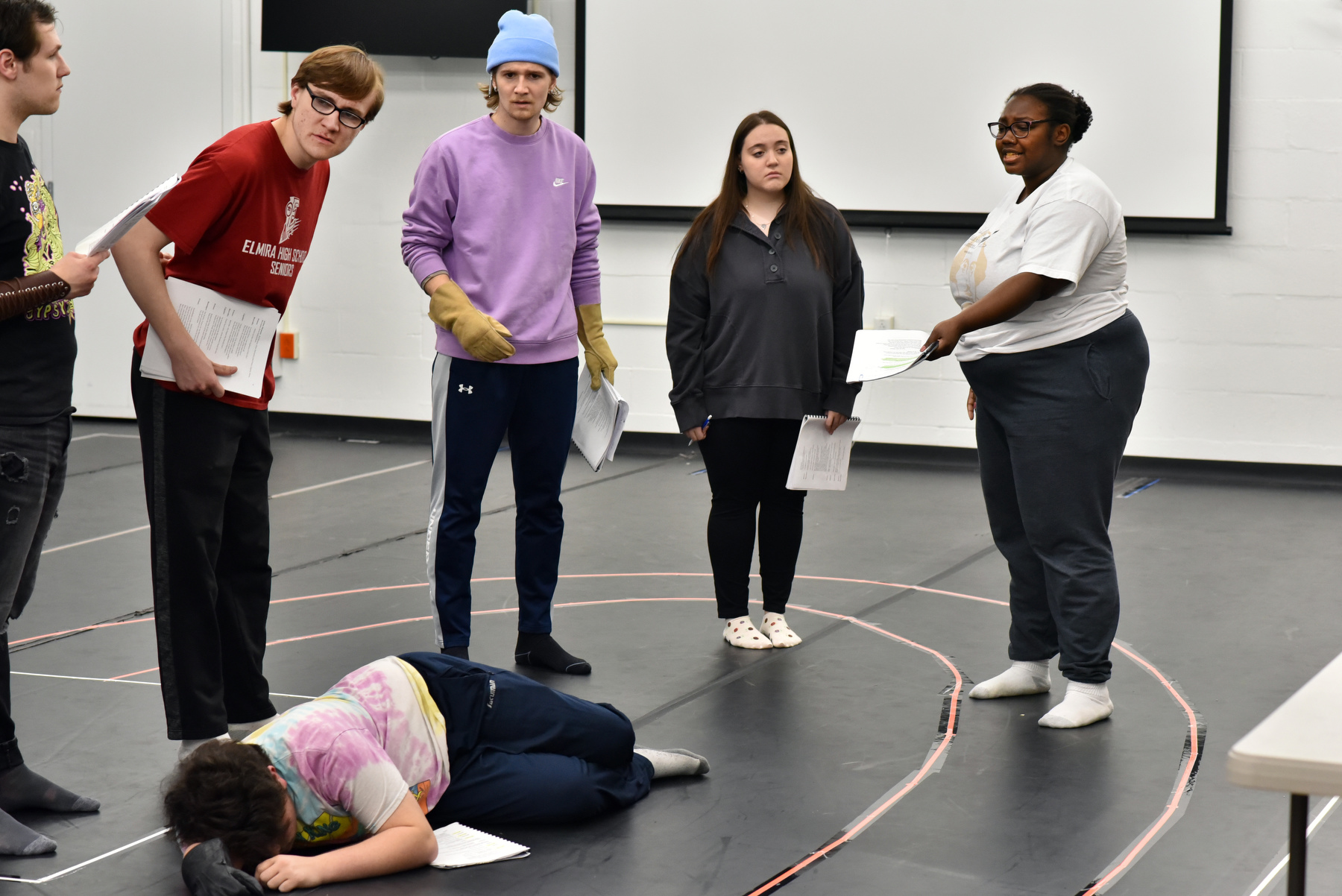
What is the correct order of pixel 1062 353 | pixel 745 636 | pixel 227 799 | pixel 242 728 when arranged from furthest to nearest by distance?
1. pixel 745 636
2. pixel 1062 353
3. pixel 242 728
4. pixel 227 799

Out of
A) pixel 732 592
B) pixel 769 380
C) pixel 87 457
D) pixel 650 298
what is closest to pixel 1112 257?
pixel 769 380

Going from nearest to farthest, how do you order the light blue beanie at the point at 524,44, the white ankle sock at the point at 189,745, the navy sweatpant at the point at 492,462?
1. the white ankle sock at the point at 189,745
2. the light blue beanie at the point at 524,44
3. the navy sweatpant at the point at 492,462

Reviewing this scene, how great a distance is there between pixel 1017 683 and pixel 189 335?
6.90ft

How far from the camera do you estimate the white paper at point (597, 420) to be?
410cm

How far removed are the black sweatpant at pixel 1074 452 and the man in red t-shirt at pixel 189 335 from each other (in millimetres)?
1570

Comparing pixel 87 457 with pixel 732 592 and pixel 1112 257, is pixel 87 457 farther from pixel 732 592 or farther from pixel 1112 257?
pixel 1112 257

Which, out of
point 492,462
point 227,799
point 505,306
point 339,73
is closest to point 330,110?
point 339,73

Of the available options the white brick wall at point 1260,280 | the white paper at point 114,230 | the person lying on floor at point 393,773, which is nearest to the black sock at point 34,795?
the person lying on floor at point 393,773

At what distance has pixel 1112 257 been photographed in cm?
Result: 330

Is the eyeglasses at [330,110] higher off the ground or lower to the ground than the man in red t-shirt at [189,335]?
higher

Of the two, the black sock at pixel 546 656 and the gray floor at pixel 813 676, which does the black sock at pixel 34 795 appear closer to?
the gray floor at pixel 813 676

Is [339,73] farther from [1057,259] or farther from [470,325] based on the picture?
[1057,259]

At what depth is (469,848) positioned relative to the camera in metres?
2.66

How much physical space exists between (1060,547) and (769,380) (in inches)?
38.2
